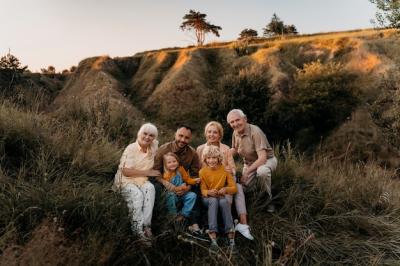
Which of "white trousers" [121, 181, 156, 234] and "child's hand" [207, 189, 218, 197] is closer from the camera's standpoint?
"white trousers" [121, 181, 156, 234]

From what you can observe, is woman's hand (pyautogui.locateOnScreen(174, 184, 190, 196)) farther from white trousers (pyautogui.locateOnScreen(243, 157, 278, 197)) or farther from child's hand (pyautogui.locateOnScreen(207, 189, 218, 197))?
white trousers (pyautogui.locateOnScreen(243, 157, 278, 197))

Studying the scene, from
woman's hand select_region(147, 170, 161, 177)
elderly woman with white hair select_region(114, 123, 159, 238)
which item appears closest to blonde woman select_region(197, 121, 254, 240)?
woman's hand select_region(147, 170, 161, 177)

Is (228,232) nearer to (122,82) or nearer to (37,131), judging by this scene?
(37,131)

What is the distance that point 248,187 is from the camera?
581 cm

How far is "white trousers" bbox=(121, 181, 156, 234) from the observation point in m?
4.41

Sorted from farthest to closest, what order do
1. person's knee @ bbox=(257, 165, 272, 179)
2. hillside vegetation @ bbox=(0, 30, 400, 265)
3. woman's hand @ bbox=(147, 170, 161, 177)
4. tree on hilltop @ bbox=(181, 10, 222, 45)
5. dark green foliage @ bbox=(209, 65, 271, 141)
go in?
tree on hilltop @ bbox=(181, 10, 222, 45) → dark green foliage @ bbox=(209, 65, 271, 141) → person's knee @ bbox=(257, 165, 272, 179) → woman's hand @ bbox=(147, 170, 161, 177) → hillside vegetation @ bbox=(0, 30, 400, 265)

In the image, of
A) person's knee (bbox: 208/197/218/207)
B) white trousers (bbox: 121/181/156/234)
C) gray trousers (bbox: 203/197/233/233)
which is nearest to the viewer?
white trousers (bbox: 121/181/156/234)

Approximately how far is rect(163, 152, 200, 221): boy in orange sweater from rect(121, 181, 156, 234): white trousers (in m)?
0.29

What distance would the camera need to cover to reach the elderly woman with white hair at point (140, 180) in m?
4.50

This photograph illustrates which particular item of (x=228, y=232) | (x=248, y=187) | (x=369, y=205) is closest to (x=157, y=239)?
(x=228, y=232)

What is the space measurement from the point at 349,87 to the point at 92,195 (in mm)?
26195

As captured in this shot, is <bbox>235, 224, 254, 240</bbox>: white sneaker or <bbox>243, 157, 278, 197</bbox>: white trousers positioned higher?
<bbox>243, 157, 278, 197</bbox>: white trousers

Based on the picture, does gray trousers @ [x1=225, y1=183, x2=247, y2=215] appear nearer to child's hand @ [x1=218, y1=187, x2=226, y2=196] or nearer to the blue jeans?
child's hand @ [x1=218, y1=187, x2=226, y2=196]

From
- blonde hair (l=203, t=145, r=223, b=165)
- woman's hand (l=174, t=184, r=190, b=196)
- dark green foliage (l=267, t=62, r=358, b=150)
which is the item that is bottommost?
dark green foliage (l=267, t=62, r=358, b=150)
